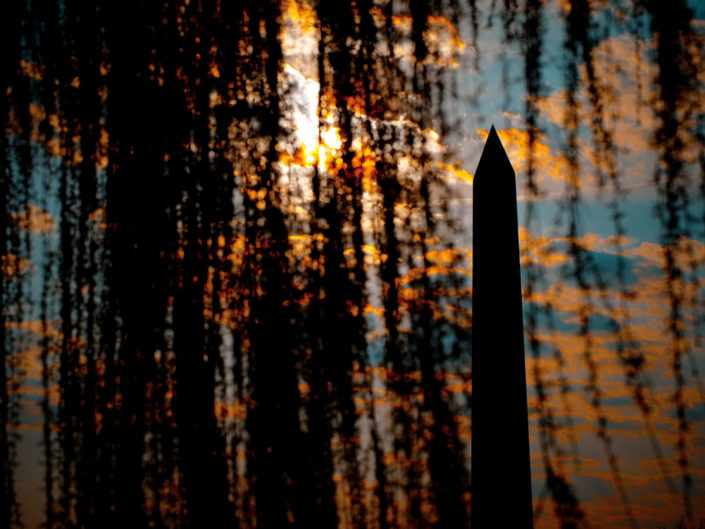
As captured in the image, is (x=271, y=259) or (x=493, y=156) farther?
(x=271, y=259)

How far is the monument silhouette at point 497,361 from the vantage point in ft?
5.08

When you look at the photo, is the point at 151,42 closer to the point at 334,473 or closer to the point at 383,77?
the point at 383,77

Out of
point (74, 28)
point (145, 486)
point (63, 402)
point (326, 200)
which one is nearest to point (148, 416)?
point (145, 486)

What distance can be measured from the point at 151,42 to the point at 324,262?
1.66 meters

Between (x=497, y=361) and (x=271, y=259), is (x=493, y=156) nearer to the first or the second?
(x=497, y=361)

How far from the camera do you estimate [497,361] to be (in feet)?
5.36

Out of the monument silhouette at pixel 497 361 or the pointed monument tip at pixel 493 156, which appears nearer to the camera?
the monument silhouette at pixel 497 361

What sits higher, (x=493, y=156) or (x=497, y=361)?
(x=493, y=156)

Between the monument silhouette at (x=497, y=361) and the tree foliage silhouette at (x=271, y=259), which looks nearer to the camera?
the monument silhouette at (x=497, y=361)

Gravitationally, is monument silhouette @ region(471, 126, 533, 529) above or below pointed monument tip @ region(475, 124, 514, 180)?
below

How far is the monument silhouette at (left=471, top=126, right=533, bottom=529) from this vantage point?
1.55 meters

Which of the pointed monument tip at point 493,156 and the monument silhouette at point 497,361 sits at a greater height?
the pointed monument tip at point 493,156

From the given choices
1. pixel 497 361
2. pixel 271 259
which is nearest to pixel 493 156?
pixel 497 361

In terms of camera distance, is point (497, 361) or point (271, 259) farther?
point (271, 259)
